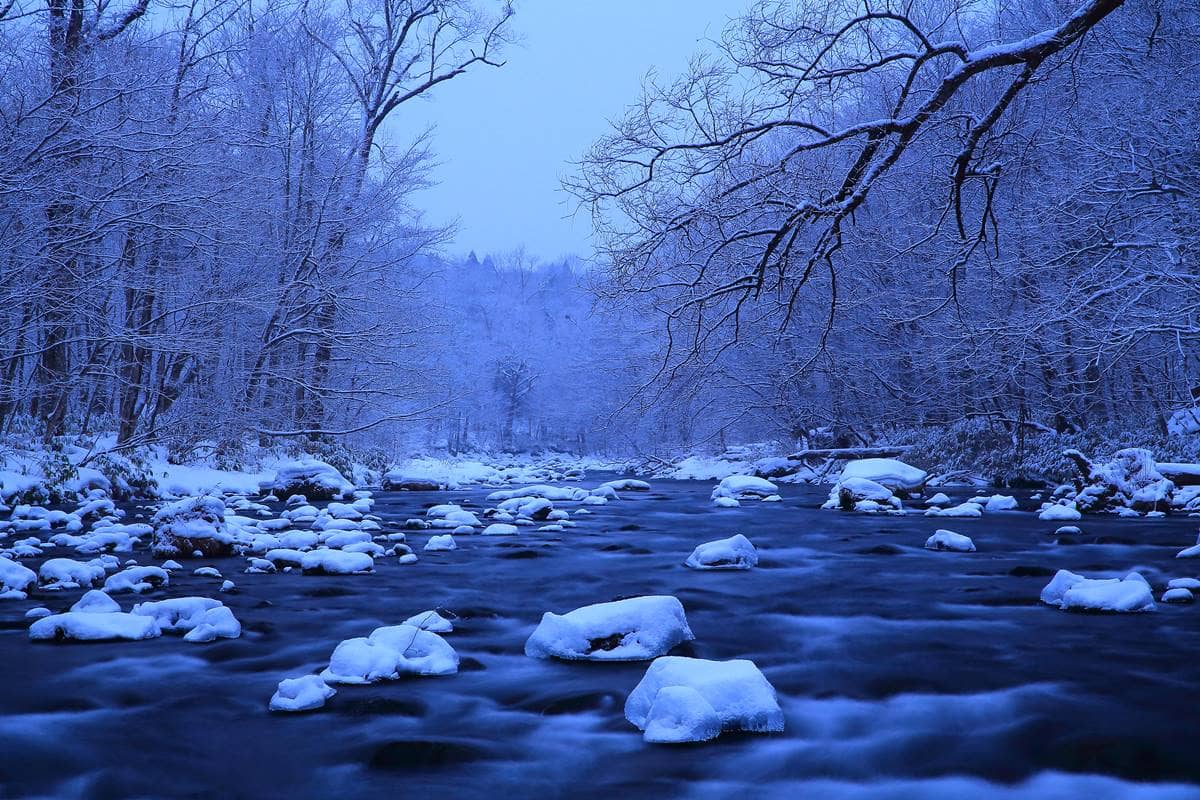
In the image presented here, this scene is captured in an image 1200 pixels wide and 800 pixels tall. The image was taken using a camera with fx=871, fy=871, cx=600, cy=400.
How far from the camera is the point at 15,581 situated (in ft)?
15.7

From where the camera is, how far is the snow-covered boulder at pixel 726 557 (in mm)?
6398

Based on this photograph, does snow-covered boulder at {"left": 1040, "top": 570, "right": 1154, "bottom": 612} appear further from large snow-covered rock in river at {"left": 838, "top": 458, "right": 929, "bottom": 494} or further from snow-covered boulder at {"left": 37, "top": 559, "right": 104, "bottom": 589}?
large snow-covered rock in river at {"left": 838, "top": 458, "right": 929, "bottom": 494}

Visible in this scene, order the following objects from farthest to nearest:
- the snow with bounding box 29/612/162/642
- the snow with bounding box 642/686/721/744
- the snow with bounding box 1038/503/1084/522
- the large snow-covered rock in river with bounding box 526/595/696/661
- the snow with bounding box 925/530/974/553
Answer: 1. the snow with bounding box 1038/503/1084/522
2. the snow with bounding box 925/530/974/553
3. the snow with bounding box 29/612/162/642
4. the large snow-covered rock in river with bounding box 526/595/696/661
5. the snow with bounding box 642/686/721/744

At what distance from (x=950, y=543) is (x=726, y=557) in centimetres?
196

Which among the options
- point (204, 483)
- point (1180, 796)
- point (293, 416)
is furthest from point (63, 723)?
point (293, 416)

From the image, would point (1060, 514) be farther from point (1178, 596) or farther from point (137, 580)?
point (137, 580)

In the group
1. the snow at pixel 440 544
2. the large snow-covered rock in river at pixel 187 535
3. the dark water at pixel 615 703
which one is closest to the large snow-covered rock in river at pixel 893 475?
the snow at pixel 440 544

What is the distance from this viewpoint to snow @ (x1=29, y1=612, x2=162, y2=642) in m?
3.89

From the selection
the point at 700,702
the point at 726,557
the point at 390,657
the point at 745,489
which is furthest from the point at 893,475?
the point at 700,702

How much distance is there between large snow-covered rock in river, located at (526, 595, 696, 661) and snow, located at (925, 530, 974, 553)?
3.91 metres

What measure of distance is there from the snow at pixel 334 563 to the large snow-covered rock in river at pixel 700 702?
138 inches

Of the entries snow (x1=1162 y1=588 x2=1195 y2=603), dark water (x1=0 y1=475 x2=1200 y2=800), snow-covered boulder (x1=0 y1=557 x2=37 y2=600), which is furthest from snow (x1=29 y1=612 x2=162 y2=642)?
snow (x1=1162 y1=588 x2=1195 y2=603)

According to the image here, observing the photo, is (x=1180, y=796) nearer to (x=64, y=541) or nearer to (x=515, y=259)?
(x=64, y=541)

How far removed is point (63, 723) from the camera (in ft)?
9.66
